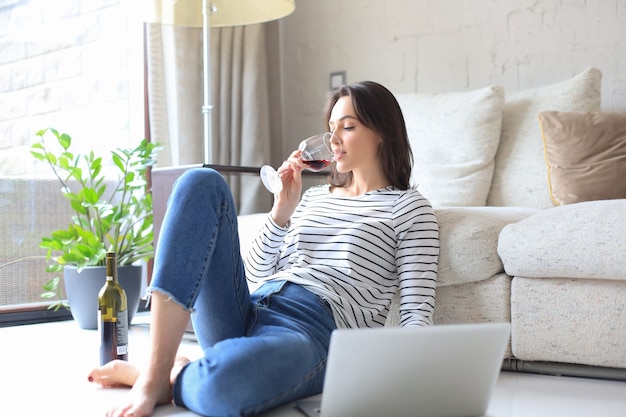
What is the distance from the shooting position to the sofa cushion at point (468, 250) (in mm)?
1902

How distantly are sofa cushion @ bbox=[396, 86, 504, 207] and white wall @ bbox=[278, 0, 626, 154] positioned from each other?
0.40 m

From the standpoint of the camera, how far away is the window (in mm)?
3053

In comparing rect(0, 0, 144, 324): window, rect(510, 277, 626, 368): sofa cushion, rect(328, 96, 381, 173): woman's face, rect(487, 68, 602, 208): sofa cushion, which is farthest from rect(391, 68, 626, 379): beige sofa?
rect(0, 0, 144, 324): window

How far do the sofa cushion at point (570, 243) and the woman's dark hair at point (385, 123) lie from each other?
298 mm

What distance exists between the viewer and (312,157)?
1.83 metres

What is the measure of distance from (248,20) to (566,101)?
127cm

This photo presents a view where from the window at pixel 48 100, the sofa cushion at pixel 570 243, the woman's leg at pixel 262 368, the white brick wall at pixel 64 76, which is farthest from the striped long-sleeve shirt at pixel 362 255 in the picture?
the white brick wall at pixel 64 76

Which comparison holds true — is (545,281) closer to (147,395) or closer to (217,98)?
(147,395)

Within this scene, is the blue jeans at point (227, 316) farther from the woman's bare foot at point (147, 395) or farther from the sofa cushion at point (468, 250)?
the sofa cushion at point (468, 250)

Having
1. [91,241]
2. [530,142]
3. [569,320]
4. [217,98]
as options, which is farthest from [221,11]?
[569,320]

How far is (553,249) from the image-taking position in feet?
5.92

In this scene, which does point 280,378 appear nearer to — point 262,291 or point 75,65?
point 262,291

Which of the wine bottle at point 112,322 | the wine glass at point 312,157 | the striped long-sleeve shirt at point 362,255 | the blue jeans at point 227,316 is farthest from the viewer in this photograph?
the wine bottle at point 112,322

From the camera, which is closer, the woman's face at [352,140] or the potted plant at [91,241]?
the woman's face at [352,140]
